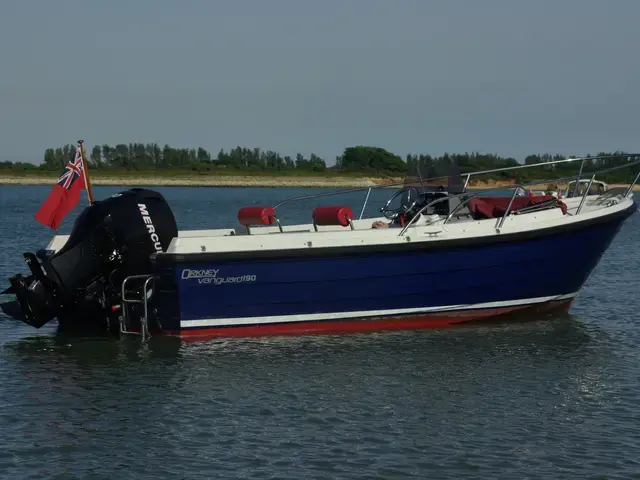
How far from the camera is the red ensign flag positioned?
1377 centimetres

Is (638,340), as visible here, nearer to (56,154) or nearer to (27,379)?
(27,379)

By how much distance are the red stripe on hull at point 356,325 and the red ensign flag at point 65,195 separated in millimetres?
2305

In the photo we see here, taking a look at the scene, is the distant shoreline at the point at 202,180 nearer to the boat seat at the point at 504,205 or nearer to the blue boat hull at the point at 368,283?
the boat seat at the point at 504,205

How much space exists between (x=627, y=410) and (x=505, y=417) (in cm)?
131

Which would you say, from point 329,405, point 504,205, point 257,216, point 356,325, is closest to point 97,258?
point 257,216

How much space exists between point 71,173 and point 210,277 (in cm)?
281

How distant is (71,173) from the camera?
14.2 metres

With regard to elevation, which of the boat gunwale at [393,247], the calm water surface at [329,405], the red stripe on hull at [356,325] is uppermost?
the boat gunwale at [393,247]

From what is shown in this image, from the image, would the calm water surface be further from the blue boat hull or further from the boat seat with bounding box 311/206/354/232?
the boat seat with bounding box 311/206/354/232

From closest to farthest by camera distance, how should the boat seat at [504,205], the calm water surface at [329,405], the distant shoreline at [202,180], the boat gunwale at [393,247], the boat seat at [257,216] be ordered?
the calm water surface at [329,405] → the boat gunwale at [393,247] → the boat seat at [257,216] → the boat seat at [504,205] → the distant shoreline at [202,180]

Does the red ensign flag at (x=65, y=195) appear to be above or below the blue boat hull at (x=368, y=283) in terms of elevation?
above

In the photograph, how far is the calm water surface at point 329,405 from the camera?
858 cm

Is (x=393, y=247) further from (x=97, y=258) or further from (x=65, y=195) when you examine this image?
(x=65, y=195)

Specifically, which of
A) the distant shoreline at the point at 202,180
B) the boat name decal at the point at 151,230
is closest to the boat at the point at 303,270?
the boat name decal at the point at 151,230
